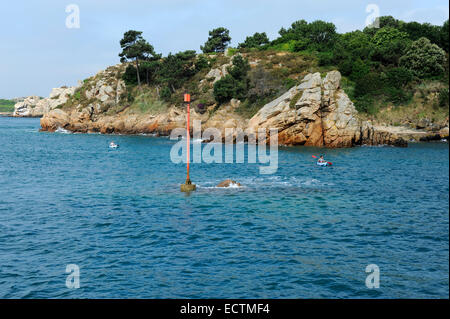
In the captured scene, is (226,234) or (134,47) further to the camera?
(134,47)

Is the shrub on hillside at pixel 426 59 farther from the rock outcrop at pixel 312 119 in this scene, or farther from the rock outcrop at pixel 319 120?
the rock outcrop at pixel 319 120

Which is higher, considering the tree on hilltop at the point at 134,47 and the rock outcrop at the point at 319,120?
the tree on hilltop at the point at 134,47

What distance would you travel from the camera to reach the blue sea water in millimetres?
19031

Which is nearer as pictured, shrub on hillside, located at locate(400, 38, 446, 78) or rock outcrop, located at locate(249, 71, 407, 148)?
rock outcrop, located at locate(249, 71, 407, 148)

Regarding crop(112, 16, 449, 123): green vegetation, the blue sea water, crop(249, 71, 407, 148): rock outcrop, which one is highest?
crop(112, 16, 449, 123): green vegetation

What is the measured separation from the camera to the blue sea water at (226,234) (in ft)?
62.4

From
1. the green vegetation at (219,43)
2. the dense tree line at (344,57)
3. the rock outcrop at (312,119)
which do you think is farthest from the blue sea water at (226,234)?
the green vegetation at (219,43)

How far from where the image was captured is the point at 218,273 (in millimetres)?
20250

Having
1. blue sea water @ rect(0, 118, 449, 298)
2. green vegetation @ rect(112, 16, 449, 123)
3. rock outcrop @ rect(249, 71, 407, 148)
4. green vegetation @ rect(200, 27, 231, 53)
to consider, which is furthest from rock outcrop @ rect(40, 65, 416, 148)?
green vegetation @ rect(200, 27, 231, 53)

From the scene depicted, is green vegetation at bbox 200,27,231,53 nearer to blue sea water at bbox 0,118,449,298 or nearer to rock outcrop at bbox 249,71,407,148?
rock outcrop at bbox 249,71,407,148

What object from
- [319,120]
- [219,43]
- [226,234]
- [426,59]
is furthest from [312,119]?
[219,43]

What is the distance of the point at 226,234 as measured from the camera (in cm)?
2641

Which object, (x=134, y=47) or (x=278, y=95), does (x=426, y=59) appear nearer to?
(x=278, y=95)
